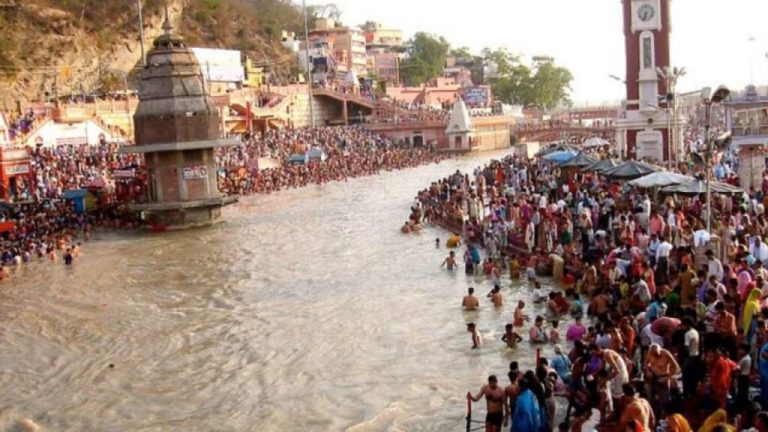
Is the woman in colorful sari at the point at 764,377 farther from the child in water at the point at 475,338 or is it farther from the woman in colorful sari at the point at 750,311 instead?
the child in water at the point at 475,338

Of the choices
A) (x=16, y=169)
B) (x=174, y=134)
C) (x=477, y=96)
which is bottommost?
(x=16, y=169)

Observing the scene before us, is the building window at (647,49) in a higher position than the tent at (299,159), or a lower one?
higher

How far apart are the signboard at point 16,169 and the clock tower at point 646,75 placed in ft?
74.1

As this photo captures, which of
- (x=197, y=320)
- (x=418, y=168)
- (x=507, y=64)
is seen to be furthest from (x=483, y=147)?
(x=197, y=320)

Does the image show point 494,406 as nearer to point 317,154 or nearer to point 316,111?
point 317,154

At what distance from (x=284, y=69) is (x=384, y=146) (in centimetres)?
2298

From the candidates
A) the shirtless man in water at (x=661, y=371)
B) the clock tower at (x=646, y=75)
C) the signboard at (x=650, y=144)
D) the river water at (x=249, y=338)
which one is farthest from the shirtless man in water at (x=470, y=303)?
the signboard at (x=650, y=144)

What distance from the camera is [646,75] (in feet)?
109

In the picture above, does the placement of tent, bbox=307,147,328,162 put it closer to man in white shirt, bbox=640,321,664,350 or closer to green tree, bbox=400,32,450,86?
man in white shirt, bbox=640,321,664,350

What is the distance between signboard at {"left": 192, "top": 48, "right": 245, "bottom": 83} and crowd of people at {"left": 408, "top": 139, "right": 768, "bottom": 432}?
39844 millimetres

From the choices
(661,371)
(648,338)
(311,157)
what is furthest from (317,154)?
(661,371)

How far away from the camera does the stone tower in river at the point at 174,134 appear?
29.3m

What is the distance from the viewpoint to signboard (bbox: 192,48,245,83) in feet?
203

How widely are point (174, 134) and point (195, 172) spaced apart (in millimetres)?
1538
